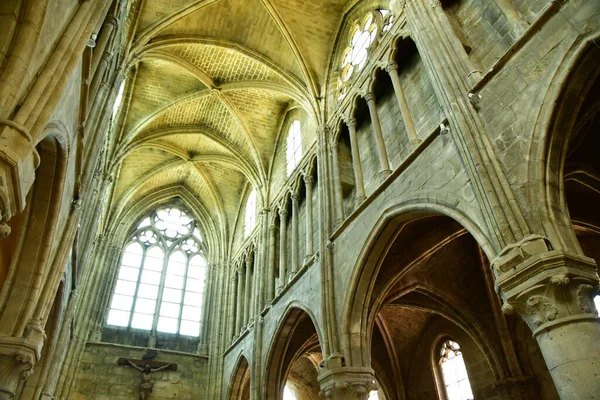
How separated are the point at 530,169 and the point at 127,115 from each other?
13431mm

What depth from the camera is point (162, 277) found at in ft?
62.5

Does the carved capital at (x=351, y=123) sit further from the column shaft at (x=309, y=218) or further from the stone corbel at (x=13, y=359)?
the stone corbel at (x=13, y=359)

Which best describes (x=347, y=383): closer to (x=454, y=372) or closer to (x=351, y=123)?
(x=351, y=123)

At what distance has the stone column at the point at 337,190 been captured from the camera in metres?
10.2

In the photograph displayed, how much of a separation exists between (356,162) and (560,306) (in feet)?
19.7

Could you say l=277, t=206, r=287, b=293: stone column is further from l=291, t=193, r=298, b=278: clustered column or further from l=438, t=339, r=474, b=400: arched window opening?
l=438, t=339, r=474, b=400: arched window opening

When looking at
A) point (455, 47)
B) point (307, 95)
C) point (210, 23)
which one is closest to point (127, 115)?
point (210, 23)

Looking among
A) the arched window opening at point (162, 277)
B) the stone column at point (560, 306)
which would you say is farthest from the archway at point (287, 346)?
the stone column at point (560, 306)

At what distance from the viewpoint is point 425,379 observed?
45.4 feet

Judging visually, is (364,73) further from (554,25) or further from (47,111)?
(47,111)

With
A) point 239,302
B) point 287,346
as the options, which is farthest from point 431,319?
point 239,302

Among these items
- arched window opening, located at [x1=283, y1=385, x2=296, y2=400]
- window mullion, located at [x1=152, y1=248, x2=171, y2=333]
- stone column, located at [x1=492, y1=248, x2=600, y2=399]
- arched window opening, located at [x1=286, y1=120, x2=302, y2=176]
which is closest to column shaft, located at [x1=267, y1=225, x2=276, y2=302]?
arched window opening, located at [x1=286, y1=120, x2=302, y2=176]

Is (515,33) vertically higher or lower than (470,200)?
higher

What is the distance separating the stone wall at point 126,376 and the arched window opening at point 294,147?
7877 millimetres
